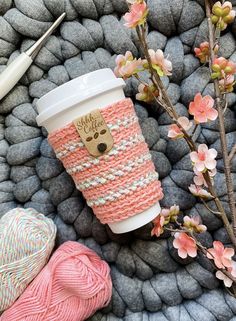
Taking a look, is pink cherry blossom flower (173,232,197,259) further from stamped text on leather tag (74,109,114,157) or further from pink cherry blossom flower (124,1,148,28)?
pink cherry blossom flower (124,1,148,28)

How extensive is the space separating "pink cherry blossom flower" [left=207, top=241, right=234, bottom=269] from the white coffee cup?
230mm

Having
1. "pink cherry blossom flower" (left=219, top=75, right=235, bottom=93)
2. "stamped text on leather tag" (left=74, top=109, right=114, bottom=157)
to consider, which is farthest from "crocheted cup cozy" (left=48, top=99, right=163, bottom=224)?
"pink cherry blossom flower" (left=219, top=75, right=235, bottom=93)

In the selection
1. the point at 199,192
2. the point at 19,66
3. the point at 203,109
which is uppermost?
the point at 19,66

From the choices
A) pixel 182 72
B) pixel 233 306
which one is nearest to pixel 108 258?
pixel 233 306

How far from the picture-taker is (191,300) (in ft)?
2.26

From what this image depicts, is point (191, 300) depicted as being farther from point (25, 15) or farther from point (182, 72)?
point (25, 15)

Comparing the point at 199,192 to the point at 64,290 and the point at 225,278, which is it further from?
the point at 64,290

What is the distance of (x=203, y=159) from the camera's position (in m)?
0.58

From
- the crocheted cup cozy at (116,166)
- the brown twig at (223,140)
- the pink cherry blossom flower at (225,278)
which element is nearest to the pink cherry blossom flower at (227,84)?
the brown twig at (223,140)

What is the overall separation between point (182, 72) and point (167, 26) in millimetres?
68

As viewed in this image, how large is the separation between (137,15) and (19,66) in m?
0.21

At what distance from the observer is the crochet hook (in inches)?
26.6

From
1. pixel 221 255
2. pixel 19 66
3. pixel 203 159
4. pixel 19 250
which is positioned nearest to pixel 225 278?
pixel 221 255

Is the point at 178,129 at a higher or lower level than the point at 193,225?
higher
